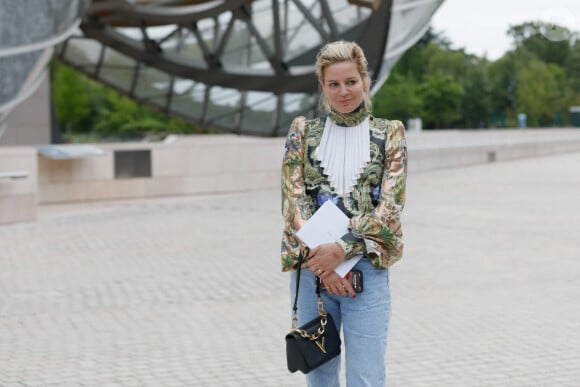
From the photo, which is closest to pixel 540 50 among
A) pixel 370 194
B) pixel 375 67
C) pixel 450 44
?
pixel 450 44

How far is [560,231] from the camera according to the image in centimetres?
1286

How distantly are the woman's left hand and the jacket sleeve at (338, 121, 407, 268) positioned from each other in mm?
29

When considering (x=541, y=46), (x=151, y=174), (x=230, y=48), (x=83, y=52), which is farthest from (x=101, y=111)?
(x=151, y=174)

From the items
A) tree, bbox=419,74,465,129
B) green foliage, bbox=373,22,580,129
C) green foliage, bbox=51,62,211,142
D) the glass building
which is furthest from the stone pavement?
tree, bbox=419,74,465,129

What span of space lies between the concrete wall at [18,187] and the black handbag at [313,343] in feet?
38.8

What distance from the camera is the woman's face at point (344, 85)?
3.41 metres

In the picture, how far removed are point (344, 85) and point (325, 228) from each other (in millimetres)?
525

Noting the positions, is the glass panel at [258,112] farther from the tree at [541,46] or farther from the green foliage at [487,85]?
the tree at [541,46]

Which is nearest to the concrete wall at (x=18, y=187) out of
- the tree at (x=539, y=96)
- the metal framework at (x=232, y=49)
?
the metal framework at (x=232, y=49)

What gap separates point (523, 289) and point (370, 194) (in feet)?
18.2

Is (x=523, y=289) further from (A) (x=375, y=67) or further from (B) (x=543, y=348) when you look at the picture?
(A) (x=375, y=67)

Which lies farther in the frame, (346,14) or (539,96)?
(539,96)

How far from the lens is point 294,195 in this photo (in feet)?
11.3

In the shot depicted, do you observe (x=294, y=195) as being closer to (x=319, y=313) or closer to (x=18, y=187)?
(x=319, y=313)
